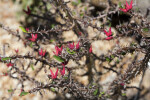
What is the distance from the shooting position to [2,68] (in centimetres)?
277

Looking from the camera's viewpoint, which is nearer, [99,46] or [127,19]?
[127,19]

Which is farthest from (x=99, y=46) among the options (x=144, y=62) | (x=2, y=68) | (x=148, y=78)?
(x=2, y=68)

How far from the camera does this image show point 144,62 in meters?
1.44

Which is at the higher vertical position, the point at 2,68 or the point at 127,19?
the point at 127,19

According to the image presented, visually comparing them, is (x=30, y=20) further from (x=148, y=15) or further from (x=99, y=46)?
(x=148, y=15)

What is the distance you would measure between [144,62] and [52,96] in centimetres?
156

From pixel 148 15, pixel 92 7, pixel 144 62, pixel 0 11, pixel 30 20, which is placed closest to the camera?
pixel 144 62

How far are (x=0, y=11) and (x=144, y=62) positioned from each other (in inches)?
126

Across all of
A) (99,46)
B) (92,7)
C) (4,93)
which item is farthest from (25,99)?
(92,7)

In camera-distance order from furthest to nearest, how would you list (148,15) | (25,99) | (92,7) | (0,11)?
(0,11)
(92,7)
(25,99)
(148,15)

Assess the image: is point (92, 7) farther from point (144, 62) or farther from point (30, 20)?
point (144, 62)

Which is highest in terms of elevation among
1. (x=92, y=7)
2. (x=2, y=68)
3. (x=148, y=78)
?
(x=92, y=7)

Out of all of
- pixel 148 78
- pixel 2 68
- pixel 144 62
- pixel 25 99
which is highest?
pixel 144 62

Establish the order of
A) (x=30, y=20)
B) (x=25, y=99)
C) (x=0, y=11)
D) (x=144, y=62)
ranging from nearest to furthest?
(x=144, y=62)
(x=25, y=99)
(x=30, y=20)
(x=0, y=11)
